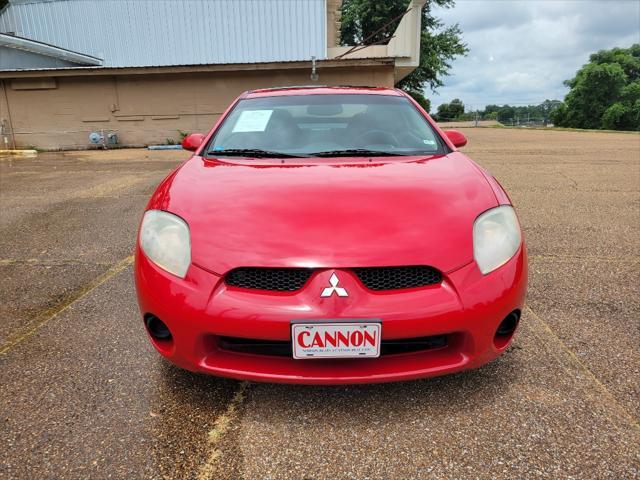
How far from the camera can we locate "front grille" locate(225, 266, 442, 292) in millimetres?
1509

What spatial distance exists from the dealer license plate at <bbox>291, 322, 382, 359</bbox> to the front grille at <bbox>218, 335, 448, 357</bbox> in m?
0.10

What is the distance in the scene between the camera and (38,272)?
324cm

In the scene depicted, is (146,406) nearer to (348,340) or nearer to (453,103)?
(348,340)

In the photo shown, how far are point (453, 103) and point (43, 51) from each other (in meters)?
59.1

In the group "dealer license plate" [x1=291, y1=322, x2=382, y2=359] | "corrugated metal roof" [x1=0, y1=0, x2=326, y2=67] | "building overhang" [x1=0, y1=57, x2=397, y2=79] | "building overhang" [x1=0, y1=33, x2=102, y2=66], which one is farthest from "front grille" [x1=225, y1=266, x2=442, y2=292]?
"building overhang" [x1=0, y1=33, x2=102, y2=66]

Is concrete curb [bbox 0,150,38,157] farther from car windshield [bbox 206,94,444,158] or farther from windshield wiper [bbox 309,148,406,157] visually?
windshield wiper [bbox 309,148,406,157]

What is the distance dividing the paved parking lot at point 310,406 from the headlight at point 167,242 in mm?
574

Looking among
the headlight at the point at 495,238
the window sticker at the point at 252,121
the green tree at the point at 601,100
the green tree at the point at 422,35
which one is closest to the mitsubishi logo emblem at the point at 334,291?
the headlight at the point at 495,238

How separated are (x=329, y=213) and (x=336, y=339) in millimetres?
467

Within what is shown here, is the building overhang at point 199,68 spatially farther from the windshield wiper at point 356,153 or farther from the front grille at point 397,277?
the front grille at point 397,277

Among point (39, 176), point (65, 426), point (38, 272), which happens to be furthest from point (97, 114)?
point (65, 426)

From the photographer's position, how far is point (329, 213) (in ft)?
5.45

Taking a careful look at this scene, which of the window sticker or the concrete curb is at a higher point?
the window sticker

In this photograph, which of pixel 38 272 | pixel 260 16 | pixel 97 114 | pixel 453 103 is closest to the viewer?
pixel 38 272
